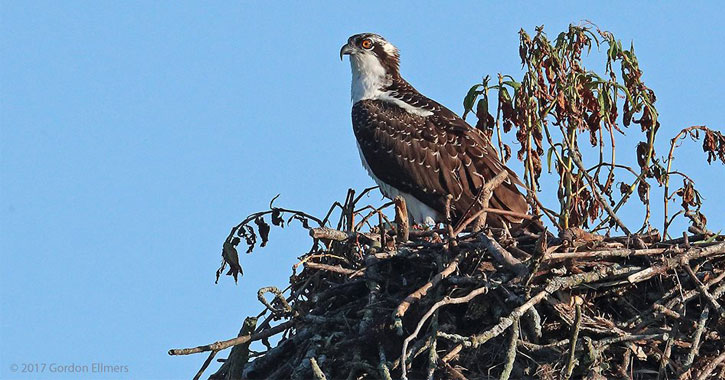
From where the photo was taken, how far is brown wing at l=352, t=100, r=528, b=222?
1017 centimetres

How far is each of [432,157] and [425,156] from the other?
65 millimetres

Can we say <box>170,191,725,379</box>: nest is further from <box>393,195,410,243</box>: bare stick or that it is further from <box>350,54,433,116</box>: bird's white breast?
<box>350,54,433,116</box>: bird's white breast

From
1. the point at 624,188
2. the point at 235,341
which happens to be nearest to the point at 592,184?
the point at 624,188

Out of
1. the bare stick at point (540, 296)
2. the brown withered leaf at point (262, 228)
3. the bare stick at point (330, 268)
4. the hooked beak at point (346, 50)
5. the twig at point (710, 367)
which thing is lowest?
the twig at point (710, 367)

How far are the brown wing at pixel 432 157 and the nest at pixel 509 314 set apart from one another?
8.24 ft

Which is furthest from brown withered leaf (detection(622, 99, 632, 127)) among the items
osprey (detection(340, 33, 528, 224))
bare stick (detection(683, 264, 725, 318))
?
bare stick (detection(683, 264, 725, 318))

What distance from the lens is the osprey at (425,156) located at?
10180mm

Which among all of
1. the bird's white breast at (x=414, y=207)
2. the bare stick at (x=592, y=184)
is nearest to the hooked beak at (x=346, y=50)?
the bird's white breast at (x=414, y=207)

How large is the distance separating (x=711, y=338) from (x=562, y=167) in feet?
6.95

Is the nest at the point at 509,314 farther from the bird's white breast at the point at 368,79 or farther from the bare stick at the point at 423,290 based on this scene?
the bird's white breast at the point at 368,79

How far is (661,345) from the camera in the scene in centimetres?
704

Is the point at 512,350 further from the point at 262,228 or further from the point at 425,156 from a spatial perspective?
the point at 425,156

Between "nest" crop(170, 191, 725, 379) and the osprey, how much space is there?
236cm

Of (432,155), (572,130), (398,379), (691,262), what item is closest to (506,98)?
(572,130)
